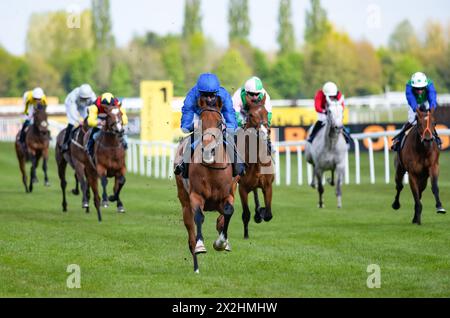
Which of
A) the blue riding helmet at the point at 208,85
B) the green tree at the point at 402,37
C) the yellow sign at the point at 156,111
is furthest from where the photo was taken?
the green tree at the point at 402,37

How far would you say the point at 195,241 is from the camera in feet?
33.4

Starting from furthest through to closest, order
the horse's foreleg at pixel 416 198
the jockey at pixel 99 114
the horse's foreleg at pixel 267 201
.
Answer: the jockey at pixel 99 114 → the horse's foreleg at pixel 416 198 → the horse's foreleg at pixel 267 201

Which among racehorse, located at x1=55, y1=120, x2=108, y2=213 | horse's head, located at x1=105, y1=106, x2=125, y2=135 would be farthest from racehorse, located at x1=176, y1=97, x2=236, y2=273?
racehorse, located at x1=55, y1=120, x2=108, y2=213

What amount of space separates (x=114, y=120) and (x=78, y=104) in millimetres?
2262

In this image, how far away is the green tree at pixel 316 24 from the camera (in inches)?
2844

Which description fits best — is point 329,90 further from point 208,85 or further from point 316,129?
point 208,85

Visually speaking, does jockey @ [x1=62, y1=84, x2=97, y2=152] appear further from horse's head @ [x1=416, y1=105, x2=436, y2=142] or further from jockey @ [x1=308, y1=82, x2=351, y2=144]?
horse's head @ [x1=416, y1=105, x2=436, y2=142]

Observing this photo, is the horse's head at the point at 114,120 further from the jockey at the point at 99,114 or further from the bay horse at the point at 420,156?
the bay horse at the point at 420,156

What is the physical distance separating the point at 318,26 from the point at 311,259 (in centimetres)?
6265

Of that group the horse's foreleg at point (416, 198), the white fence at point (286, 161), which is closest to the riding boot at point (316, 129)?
the white fence at point (286, 161)

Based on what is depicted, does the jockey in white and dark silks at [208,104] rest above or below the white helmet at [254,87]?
below

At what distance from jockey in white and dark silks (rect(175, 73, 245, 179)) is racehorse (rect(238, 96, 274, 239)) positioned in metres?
2.18

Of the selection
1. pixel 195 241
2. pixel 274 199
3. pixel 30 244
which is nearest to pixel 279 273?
pixel 195 241

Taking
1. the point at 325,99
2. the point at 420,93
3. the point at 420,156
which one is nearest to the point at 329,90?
the point at 325,99
